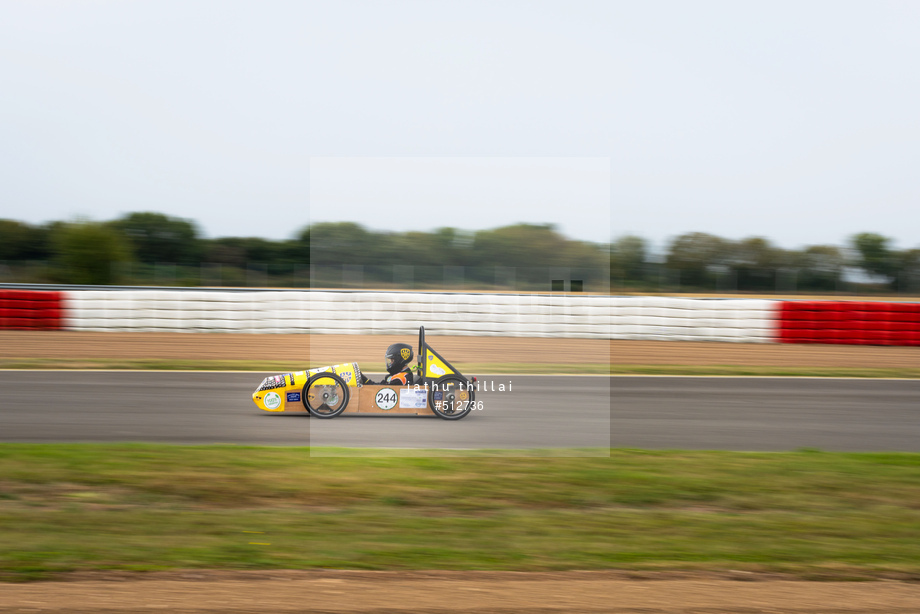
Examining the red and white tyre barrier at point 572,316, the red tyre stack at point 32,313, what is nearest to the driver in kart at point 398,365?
the red and white tyre barrier at point 572,316

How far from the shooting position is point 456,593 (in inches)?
147

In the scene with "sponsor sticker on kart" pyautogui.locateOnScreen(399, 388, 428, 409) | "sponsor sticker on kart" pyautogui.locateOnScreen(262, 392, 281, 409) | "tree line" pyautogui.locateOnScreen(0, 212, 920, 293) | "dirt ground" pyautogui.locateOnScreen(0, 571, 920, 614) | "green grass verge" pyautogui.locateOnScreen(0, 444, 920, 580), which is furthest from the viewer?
"tree line" pyautogui.locateOnScreen(0, 212, 920, 293)

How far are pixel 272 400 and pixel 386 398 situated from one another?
1.33m

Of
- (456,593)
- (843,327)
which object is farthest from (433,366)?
(843,327)

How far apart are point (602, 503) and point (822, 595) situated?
1746mm

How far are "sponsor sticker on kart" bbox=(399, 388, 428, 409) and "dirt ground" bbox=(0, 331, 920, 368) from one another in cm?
427

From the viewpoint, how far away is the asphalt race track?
7312 millimetres

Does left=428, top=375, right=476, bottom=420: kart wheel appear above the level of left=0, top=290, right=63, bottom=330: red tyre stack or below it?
below

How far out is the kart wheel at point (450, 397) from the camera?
7.75 m

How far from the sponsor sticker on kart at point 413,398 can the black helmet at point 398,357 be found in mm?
238

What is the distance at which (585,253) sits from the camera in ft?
23.8

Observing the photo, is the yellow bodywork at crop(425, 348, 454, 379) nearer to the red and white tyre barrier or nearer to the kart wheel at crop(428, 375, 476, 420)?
the kart wheel at crop(428, 375, 476, 420)

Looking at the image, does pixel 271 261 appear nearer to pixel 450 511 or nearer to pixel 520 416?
pixel 520 416

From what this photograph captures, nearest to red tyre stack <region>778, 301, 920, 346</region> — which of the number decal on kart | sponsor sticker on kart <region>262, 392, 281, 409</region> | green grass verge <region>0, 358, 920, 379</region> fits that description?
green grass verge <region>0, 358, 920, 379</region>
